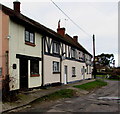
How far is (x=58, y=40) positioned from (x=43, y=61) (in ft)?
14.8

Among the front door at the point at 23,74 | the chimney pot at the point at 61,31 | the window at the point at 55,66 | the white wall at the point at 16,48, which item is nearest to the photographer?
the white wall at the point at 16,48

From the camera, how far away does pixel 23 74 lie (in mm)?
14172

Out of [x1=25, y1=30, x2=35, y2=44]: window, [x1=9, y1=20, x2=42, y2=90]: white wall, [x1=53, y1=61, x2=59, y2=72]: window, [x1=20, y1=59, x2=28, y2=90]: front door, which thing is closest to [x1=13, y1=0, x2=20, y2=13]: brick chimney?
[x1=25, y1=30, x2=35, y2=44]: window

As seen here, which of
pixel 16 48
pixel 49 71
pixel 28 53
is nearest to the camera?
pixel 16 48

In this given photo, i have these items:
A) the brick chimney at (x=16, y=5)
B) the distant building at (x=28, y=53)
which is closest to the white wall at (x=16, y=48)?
the distant building at (x=28, y=53)

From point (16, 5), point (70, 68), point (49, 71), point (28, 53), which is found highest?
point (16, 5)

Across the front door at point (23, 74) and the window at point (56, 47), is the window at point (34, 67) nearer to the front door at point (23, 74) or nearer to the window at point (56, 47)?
the front door at point (23, 74)

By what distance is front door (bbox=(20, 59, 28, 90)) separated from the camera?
13.9 m

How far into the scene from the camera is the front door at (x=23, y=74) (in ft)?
45.6

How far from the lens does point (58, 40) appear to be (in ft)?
68.5

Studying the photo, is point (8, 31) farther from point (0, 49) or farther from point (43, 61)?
point (43, 61)

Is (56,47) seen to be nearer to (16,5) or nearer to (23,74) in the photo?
(16,5)

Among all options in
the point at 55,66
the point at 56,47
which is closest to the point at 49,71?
the point at 55,66

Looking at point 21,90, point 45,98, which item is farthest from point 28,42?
point 45,98
